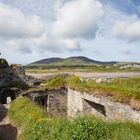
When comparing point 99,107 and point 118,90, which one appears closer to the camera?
point 118,90

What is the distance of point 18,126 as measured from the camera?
79.7 feet

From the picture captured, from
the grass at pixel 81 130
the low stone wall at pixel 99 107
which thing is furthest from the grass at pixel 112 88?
the grass at pixel 81 130

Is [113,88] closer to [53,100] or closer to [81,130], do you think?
[81,130]

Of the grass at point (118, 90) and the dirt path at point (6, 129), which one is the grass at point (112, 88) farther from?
the dirt path at point (6, 129)

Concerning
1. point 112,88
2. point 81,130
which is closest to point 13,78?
point 112,88

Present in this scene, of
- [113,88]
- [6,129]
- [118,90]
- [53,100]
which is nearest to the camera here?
[118,90]

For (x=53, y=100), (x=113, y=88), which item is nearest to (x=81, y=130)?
(x=113, y=88)

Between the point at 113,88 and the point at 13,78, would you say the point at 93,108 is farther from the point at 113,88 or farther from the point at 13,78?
the point at 13,78

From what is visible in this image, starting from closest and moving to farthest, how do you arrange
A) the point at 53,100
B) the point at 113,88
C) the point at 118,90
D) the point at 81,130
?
1. the point at 81,130
2. the point at 118,90
3. the point at 113,88
4. the point at 53,100

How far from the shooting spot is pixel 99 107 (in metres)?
27.3

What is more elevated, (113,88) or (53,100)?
(113,88)

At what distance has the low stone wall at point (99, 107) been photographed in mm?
21642

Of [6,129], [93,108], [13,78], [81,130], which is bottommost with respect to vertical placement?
[6,129]

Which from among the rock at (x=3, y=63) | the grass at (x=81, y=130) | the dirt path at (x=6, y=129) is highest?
the rock at (x=3, y=63)
